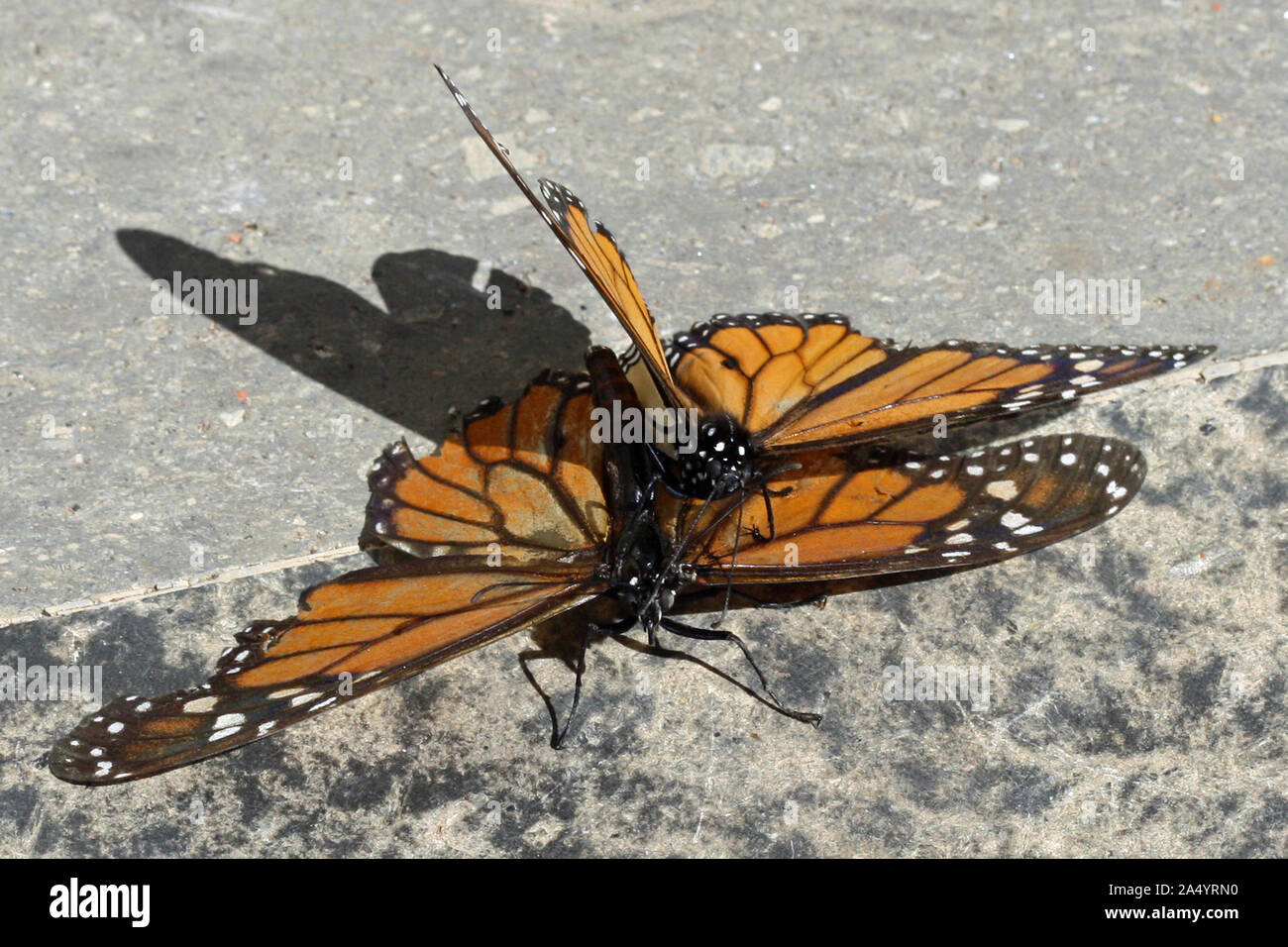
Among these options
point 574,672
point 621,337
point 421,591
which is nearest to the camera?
point 421,591

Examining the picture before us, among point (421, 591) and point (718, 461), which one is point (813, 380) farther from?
point (421, 591)

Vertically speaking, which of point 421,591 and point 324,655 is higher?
point 421,591

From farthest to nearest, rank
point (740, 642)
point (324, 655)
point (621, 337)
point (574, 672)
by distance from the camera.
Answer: point (621, 337)
point (574, 672)
point (740, 642)
point (324, 655)

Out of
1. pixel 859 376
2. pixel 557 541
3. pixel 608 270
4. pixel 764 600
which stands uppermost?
pixel 608 270

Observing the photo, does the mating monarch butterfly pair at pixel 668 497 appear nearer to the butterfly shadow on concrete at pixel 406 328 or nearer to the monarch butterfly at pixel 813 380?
the monarch butterfly at pixel 813 380

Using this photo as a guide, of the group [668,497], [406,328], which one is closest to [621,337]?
[406,328]

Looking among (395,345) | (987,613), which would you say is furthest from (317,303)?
(987,613)
